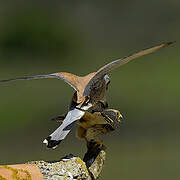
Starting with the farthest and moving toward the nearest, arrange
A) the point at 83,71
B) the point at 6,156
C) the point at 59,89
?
1. the point at 83,71
2. the point at 59,89
3. the point at 6,156

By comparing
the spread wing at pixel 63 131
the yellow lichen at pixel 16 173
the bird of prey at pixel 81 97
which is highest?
the bird of prey at pixel 81 97

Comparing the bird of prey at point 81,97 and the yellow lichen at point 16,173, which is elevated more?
the bird of prey at point 81,97

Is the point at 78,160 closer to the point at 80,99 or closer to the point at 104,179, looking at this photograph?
the point at 80,99

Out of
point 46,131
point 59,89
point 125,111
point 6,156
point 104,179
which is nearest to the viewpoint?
point 104,179

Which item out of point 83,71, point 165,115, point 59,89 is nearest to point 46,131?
point 165,115

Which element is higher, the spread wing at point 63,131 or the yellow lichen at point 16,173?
the spread wing at point 63,131

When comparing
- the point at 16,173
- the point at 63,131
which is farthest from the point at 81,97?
the point at 16,173

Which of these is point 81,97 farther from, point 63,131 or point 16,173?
point 16,173

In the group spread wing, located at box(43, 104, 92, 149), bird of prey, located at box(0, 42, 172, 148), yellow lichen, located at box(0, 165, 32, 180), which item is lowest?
yellow lichen, located at box(0, 165, 32, 180)

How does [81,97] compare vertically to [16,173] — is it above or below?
above

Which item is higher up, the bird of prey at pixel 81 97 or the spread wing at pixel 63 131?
the bird of prey at pixel 81 97

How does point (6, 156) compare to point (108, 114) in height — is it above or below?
below
